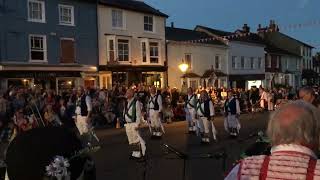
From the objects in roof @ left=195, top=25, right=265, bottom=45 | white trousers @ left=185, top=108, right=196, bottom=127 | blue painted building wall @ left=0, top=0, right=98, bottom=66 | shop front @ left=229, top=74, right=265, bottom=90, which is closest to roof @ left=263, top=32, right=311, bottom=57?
roof @ left=195, top=25, right=265, bottom=45

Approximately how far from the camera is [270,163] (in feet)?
8.78

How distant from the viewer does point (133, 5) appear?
3769 cm

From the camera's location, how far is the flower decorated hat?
352 cm

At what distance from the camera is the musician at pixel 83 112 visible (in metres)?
15.3

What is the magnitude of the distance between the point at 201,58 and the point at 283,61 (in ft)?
84.8

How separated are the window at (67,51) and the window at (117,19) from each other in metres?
4.08

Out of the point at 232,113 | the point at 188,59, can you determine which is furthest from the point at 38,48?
the point at 188,59

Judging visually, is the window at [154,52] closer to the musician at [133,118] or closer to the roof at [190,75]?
the roof at [190,75]

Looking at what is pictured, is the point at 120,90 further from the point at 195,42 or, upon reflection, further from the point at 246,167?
the point at 246,167

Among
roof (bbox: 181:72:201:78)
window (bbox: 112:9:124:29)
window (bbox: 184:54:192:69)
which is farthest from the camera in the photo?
window (bbox: 184:54:192:69)

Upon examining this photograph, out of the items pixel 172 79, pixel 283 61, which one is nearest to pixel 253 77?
pixel 283 61

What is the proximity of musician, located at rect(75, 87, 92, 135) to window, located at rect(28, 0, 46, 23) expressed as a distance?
15657mm

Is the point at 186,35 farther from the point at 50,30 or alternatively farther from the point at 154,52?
the point at 50,30

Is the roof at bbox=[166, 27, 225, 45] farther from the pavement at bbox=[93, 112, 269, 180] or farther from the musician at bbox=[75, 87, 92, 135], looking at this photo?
the musician at bbox=[75, 87, 92, 135]
